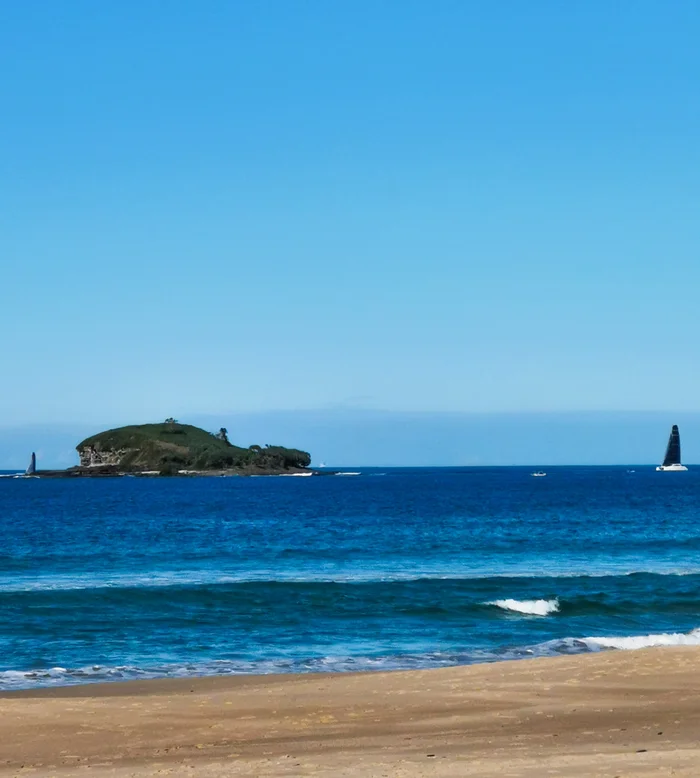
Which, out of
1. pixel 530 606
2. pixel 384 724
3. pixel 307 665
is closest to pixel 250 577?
pixel 530 606

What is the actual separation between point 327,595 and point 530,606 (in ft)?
25.7

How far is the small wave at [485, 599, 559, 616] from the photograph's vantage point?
121 feet

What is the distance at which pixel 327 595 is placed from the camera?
4062 cm

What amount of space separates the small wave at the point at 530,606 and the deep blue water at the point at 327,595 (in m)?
0.10

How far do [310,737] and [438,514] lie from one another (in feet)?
281

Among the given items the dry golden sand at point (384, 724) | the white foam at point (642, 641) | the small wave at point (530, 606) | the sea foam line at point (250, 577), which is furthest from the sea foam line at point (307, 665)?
the sea foam line at point (250, 577)

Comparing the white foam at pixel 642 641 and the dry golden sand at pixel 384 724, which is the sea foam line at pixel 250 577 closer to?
the white foam at pixel 642 641

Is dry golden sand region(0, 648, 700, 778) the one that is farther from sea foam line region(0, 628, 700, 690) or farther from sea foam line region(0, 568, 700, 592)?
sea foam line region(0, 568, 700, 592)

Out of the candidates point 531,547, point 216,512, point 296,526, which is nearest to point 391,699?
point 531,547

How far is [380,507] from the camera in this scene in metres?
119

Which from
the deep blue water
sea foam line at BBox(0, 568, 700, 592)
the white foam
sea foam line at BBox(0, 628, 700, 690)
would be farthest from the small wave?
sea foam line at BBox(0, 628, 700, 690)

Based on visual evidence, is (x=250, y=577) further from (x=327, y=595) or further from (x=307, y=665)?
(x=307, y=665)

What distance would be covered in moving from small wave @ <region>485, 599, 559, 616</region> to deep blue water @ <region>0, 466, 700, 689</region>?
0.31 feet

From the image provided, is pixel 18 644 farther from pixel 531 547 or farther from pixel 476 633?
pixel 531 547
